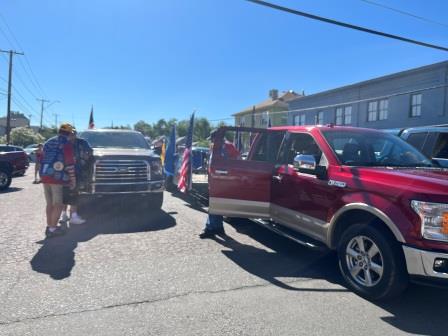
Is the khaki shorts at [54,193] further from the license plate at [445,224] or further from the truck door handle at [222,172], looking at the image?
the license plate at [445,224]

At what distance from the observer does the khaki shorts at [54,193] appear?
6.26 metres

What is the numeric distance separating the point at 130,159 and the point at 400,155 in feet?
17.5

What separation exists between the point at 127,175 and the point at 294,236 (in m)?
4.24

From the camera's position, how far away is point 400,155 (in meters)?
4.98

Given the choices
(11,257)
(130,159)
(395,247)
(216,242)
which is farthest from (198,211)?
(395,247)

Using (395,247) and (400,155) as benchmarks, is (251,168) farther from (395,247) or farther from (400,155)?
(395,247)

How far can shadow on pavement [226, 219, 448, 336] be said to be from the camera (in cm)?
360

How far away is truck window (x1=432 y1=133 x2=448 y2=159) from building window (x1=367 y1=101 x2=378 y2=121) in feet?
65.9

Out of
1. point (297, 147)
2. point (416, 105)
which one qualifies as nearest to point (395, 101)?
point (416, 105)

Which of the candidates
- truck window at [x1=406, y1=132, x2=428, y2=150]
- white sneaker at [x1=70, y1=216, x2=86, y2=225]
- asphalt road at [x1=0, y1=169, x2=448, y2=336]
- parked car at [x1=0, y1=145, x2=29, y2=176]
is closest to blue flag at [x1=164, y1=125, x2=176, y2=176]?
white sneaker at [x1=70, y1=216, x2=86, y2=225]

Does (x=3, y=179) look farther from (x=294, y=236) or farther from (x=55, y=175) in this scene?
(x=294, y=236)

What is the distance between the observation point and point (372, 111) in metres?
26.8

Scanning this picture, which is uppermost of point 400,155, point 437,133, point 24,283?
point 437,133

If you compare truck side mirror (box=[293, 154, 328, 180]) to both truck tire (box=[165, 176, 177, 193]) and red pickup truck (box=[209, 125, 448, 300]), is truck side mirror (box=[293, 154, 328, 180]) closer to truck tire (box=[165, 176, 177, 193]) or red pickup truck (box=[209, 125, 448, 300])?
red pickup truck (box=[209, 125, 448, 300])
